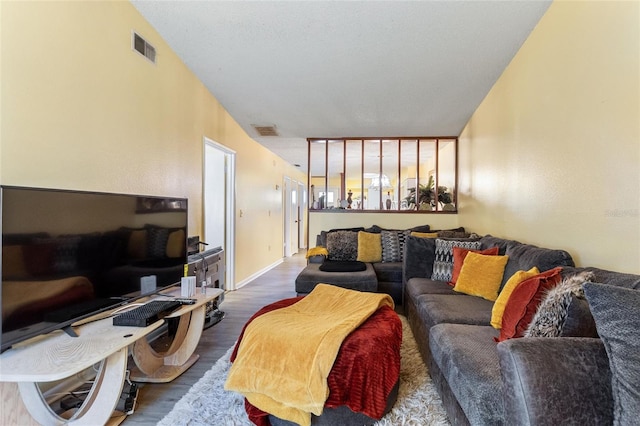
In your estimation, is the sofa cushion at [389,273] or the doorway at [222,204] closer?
the sofa cushion at [389,273]

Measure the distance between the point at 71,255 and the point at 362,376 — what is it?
1649mm

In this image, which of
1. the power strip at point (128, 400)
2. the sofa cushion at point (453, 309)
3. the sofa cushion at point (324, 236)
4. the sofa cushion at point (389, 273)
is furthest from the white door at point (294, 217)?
the power strip at point (128, 400)

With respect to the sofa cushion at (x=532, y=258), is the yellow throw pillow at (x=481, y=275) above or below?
below

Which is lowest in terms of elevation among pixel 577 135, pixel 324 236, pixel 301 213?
pixel 324 236

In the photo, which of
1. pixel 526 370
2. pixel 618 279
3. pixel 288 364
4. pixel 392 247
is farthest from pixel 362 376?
pixel 392 247

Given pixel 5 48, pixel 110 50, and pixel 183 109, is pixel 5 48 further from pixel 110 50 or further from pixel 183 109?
pixel 183 109

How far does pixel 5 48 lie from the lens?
152 centimetres

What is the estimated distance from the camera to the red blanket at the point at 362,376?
4.76ft

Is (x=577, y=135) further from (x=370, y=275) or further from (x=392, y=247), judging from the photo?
(x=392, y=247)

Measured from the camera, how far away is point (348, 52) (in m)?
2.74

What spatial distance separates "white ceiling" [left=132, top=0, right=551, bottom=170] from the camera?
2260 mm

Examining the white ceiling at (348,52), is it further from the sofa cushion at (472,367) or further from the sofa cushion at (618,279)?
the sofa cushion at (472,367)

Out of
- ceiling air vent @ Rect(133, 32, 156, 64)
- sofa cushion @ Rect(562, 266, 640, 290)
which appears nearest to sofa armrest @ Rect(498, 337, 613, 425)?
sofa cushion @ Rect(562, 266, 640, 290)

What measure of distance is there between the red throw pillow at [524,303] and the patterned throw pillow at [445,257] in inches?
54.9
